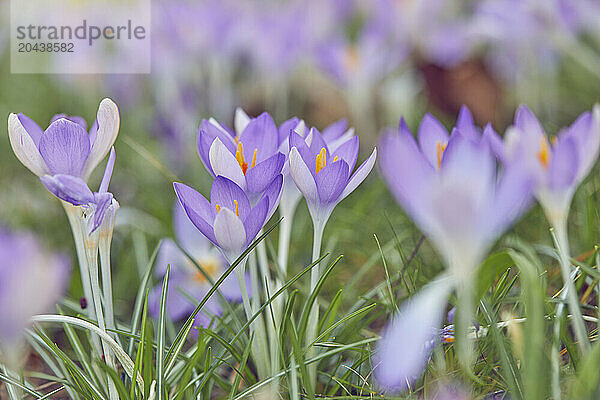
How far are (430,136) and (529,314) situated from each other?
268 millimetres

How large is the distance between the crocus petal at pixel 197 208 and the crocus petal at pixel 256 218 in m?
0.03

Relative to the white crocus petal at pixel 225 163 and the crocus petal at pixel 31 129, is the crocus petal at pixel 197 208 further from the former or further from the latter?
the crocus petal at pixel 31 129

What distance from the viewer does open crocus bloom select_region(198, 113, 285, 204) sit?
0.60 meters

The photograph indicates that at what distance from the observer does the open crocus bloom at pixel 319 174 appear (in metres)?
0.60

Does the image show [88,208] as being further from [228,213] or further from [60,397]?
[60,397]

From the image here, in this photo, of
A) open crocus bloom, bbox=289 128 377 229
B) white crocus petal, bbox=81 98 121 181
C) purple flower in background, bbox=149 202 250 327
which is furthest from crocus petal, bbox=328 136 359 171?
purple flower in background, bbox=149 202 250 327

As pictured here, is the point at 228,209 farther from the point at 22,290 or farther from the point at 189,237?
the point at 189,237

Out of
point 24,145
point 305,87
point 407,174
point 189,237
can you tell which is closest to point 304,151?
point 407,174

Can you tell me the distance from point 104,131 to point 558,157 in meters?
0.41

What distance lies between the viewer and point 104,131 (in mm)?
619

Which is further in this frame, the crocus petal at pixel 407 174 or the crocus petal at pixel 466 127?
the crocus petal at pixel 466 127

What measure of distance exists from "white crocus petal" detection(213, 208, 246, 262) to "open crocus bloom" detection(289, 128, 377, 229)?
7cm

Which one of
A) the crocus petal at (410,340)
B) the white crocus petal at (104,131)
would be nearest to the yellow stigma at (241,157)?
the white crocus petal at (104,131)

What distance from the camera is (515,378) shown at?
0.56 m
